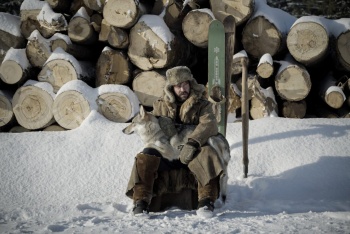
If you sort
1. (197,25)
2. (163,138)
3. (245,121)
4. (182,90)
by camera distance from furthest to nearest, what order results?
1. (197,25)
2. (245,121)
3. (182,90)
4. (163,138)

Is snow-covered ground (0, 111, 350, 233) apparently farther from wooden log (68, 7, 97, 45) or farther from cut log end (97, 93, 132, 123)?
wooden log (68, 7, 97, 45)

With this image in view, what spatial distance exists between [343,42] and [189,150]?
2809 mm

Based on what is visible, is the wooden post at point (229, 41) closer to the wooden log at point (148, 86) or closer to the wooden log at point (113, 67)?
the wooden log at point (148, 86)

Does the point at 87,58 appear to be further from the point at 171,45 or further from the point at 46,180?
the point at 46,180

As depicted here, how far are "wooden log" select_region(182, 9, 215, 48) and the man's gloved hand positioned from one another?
2.15 m

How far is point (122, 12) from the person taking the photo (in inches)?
173

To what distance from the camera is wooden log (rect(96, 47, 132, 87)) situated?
4.61 meters

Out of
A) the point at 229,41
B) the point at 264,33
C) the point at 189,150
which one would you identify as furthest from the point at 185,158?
the point at 264,33

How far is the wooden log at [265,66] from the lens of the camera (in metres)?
4.34

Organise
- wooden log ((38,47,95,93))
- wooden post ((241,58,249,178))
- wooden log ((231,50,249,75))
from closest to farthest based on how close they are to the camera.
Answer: wooden post ((241,58,249,178)) < wooden log ((231,50,249,75)) < wooden log ((38,47,95,93))

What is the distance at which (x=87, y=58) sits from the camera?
5.15 metres

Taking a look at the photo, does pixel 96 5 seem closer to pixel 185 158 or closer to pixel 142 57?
pixel 142 57

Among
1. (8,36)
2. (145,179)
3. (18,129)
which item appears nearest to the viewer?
(145,179)

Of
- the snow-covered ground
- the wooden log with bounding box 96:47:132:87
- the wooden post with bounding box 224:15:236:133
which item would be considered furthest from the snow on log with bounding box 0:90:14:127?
the wooden post with bounding box 224:15:236:133
